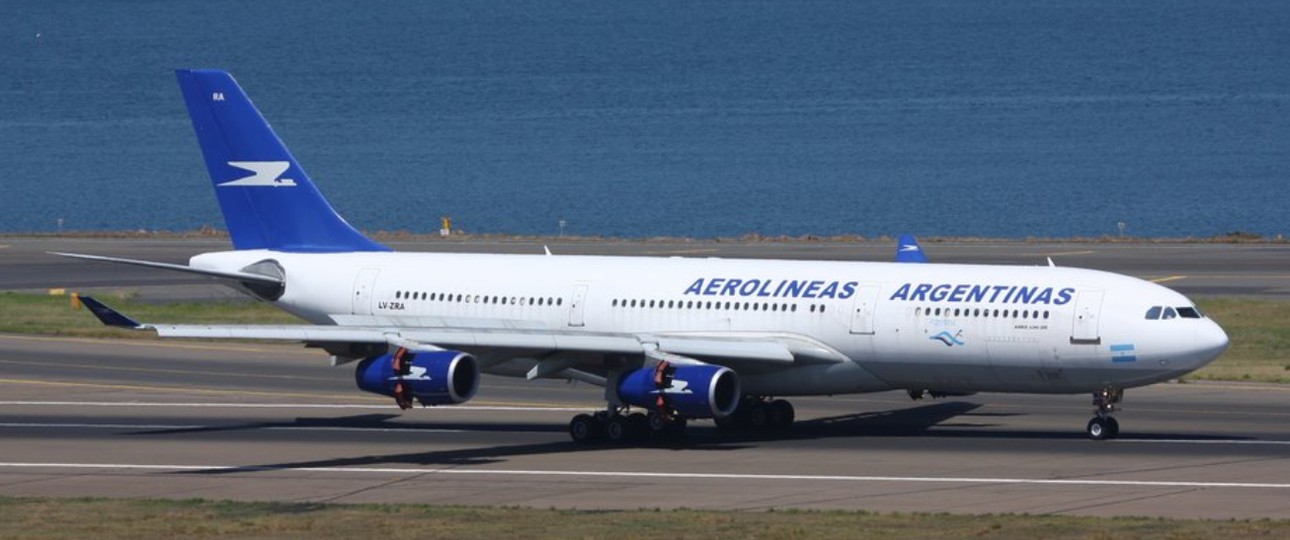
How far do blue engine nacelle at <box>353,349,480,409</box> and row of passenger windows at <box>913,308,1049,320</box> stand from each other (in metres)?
9.53

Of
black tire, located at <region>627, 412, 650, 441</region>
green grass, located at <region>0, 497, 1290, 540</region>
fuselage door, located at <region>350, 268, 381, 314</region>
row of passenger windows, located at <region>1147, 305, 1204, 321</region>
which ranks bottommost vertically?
green grass, located at <region>0, 497, 1290, 540</region>

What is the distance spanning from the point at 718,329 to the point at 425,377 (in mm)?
7410

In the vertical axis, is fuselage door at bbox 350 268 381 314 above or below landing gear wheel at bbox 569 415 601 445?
above

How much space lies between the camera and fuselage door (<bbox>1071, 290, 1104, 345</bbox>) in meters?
44.5

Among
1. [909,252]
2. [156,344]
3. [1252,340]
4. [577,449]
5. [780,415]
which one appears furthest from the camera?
[156,344]

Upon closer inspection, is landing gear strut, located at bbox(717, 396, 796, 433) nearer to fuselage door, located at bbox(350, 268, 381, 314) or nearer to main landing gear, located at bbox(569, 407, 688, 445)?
main landing gear, located at bbox(569, 407, 688, 445)

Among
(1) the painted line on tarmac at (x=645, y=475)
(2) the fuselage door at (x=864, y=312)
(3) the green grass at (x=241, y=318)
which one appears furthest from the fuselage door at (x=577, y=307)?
(3) the green grass at (x=241, y=318)

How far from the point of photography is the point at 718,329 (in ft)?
158

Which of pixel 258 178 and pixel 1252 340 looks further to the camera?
pixel 1252 340

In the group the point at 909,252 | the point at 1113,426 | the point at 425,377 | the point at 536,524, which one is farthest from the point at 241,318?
the point at 536,524

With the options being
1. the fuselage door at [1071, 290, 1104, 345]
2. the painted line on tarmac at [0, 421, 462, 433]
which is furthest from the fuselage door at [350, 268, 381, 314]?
the fuselage door at [1071, 290, 1104, 345]

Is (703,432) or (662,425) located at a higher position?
(703,432)

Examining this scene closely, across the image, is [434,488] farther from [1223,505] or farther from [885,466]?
[1223,505]

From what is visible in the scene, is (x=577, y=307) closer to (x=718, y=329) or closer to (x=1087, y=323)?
(x=718, y=329)
